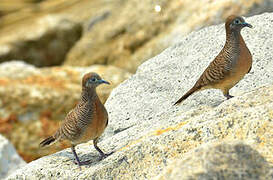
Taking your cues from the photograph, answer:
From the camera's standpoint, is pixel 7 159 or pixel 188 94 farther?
pixel 7 159

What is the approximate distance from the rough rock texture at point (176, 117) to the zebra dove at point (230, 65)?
305mm

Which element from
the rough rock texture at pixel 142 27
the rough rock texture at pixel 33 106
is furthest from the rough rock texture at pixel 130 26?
the rough rock texture at pixel 33 106

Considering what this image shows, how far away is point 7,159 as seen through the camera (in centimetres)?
912

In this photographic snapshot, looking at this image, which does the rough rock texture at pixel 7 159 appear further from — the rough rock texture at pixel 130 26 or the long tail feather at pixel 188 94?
the rough rock texture at pixel 130 26

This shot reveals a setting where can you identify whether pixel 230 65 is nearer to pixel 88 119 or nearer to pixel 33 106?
pixel 88 119

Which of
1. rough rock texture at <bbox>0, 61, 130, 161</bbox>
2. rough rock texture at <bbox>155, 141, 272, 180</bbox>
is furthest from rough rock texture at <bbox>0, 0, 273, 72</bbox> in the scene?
rough rock texture at <bbox>155, 141, 272, 180</bbox>

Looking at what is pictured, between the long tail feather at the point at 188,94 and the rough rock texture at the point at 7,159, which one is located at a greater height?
the long tail feather at the point at 188,94

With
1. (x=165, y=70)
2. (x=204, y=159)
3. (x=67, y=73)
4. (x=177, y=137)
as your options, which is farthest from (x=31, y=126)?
(x=204, y=159)

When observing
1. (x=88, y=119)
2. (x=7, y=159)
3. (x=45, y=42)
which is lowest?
(x=45, y=42)

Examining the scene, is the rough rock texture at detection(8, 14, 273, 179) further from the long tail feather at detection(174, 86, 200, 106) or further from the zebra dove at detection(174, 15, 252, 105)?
the zebra dove at detection(174, 15, 252, 105)

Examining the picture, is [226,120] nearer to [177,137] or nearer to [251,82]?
[177,137]

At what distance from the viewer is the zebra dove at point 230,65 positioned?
599 centimetres

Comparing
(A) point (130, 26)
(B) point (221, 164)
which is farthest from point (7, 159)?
(B) point (221, 164)

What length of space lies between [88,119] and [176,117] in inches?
43.6
